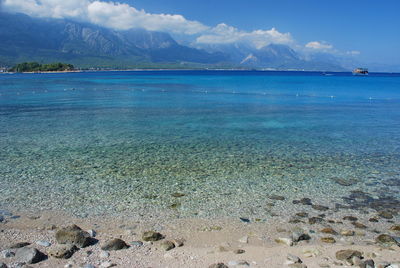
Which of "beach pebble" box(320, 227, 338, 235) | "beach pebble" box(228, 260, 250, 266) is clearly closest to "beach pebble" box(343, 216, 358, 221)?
"beach pebble" box(320, 227, 338, 235)

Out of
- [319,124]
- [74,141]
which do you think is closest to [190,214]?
[74,141]

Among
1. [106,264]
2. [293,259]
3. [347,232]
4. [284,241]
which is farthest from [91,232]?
[347,232]

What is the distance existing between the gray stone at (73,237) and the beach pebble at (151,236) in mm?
1596

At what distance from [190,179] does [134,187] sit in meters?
2.65

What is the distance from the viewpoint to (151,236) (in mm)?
10133

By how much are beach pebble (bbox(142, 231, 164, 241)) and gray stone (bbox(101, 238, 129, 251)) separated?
0.64 m

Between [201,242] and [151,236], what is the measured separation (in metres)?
1.51

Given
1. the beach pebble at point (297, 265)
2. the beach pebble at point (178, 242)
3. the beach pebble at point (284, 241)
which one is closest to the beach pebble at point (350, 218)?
the beach pebble at point (284, 241)

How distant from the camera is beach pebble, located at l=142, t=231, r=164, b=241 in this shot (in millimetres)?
10069

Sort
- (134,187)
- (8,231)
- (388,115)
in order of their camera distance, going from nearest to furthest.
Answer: (8,231) < (134,187) < (388,115)

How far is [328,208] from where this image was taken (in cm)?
1269

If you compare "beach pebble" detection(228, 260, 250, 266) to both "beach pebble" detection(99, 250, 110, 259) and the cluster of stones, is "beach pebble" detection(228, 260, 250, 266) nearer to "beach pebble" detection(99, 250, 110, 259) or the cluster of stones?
the cluster of stones

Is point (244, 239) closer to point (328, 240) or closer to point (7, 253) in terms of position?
point (328, 240)

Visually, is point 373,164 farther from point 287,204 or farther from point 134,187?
point 134,187
